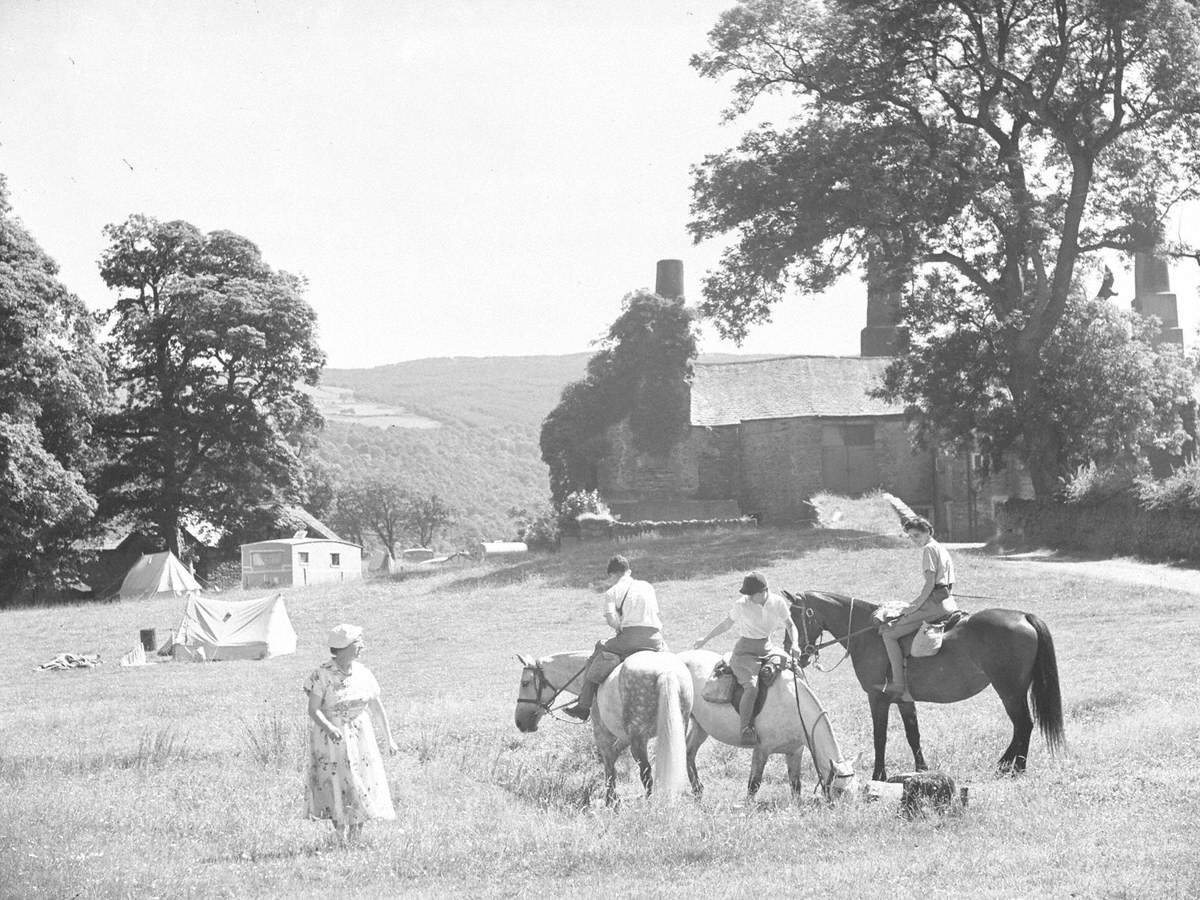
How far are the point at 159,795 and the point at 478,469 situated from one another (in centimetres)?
14795

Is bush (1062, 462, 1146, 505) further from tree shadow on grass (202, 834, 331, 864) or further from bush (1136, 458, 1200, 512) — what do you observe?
tree shadow on grass (202, 834, 331, 864)

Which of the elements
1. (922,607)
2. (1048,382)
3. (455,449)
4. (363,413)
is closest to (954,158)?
(1048,382)

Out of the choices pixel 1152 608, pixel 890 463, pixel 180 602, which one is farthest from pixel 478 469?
pixel 1152 608

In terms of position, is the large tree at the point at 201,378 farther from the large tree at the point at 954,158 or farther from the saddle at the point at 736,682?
the saddle at the point at 736,682

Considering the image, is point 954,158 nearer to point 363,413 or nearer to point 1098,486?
point 1098,486

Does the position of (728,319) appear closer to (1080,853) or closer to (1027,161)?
(1027,161)

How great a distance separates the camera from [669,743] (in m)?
12.2

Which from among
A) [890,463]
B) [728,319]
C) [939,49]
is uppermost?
[939,49]

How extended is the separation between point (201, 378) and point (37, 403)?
9.49 m

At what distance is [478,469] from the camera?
530ft

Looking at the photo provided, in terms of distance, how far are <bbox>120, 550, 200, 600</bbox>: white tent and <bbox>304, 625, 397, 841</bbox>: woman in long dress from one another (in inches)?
1480

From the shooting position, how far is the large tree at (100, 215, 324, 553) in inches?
2037

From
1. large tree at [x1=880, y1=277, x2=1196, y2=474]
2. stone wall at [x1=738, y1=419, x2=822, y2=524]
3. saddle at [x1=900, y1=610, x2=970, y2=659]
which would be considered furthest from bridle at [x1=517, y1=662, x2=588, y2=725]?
stone wall at [x1=738, y1=419, x2=822, y2=524]

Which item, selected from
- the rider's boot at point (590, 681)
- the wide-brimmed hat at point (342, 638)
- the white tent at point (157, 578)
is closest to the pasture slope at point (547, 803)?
the rider's boot at point (590, 681)
